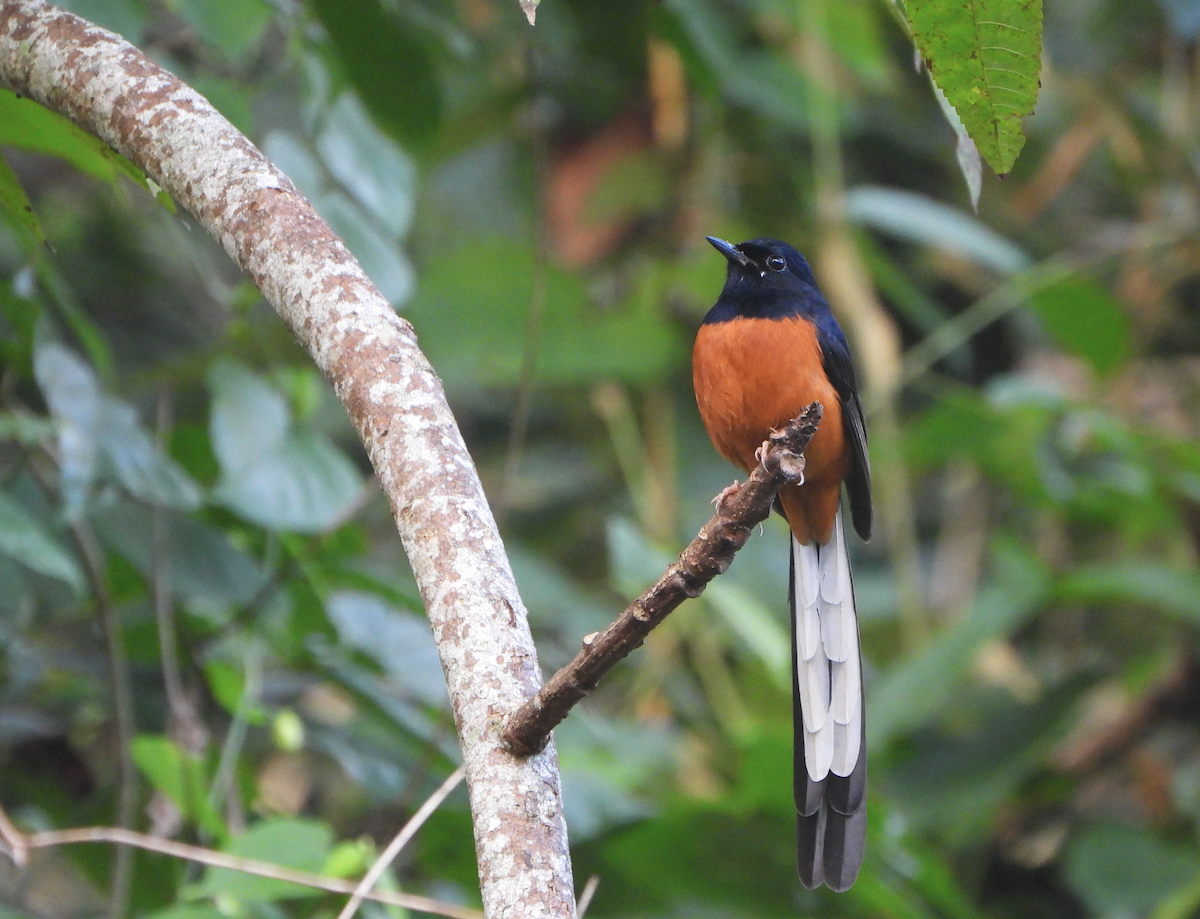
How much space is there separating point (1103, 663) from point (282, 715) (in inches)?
139

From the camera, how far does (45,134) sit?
6.03 feet

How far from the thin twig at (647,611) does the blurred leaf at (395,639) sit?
1.80 m

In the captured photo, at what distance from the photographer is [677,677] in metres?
4.96

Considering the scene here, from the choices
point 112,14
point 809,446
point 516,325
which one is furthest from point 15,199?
point 516,325

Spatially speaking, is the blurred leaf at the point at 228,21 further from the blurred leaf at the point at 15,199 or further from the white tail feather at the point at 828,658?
the white tail feather at the point at 828,658

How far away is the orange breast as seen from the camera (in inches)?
94.0

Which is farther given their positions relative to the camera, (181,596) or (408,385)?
(181,596)

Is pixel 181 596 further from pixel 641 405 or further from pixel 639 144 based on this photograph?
pixel 639 144

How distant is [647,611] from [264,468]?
5.11 ft

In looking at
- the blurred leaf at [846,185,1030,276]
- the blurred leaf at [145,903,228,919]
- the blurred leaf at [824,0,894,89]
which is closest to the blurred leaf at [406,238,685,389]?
the blurred leaf at [846,185,1030,276]

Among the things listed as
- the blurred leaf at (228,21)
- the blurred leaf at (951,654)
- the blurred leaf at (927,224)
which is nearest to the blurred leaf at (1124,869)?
the blurred leaf at (951,654)

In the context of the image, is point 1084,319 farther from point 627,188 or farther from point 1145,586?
point 627,188

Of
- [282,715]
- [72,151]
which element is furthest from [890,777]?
[72,151]

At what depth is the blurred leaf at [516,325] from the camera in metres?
4.41
